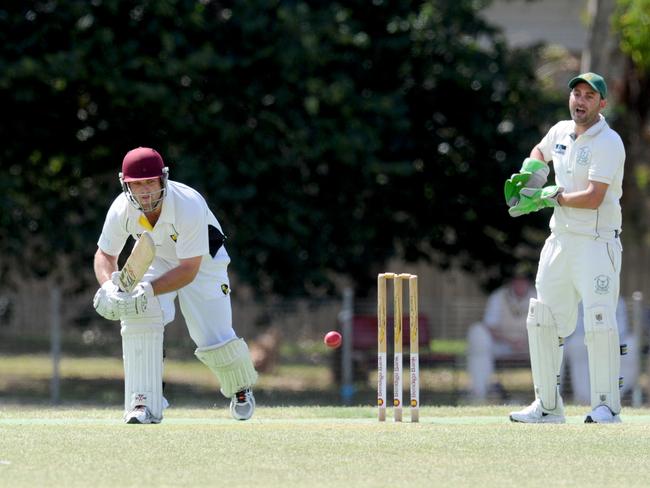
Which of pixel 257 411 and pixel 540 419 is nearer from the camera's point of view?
pixel 540 419

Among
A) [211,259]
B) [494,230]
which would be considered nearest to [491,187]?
[494,230]

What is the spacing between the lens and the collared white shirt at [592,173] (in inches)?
302

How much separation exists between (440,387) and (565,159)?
22.7ft

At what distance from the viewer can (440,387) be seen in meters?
14.5

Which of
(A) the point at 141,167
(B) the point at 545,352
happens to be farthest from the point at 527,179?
(A) the point at 141,167

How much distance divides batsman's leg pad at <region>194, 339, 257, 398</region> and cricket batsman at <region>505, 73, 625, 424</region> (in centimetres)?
148

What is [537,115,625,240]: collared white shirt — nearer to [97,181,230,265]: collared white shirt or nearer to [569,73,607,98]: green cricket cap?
[569,73,607,98]: green cricket cap

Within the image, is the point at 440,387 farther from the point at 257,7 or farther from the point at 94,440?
the point at 94,440

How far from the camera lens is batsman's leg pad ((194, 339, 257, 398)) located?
777 cm

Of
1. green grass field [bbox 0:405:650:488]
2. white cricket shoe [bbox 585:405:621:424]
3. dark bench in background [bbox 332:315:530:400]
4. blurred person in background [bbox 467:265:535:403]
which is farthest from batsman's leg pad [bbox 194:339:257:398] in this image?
blurred person in background [bbox 467:265:535:403]

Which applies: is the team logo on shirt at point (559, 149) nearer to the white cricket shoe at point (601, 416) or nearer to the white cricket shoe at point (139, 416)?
the white cricket shoe at point (601, 416)

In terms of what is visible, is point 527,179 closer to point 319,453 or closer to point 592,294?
point 592,294

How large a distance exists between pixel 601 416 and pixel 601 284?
0.70 m

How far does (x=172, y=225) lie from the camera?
753 centimetres
